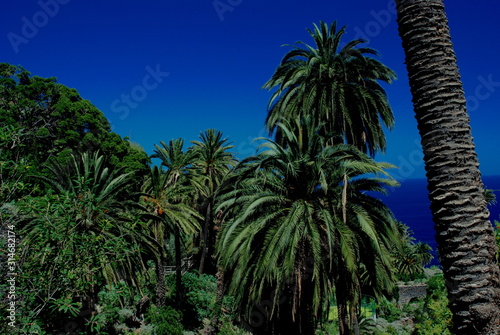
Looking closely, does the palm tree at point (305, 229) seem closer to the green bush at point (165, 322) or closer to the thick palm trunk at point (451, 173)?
the thick palm trunk at point (451, 173)

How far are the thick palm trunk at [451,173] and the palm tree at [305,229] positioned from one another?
6.00 metres

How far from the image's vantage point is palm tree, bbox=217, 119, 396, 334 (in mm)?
9891

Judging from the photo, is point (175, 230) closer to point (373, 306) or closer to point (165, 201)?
point (165, 201)

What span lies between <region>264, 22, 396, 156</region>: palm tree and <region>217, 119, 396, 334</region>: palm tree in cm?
430

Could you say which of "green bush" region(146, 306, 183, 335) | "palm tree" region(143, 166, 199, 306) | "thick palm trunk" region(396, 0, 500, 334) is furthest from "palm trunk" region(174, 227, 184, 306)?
"thick palm trunk" region(396, 0, 500, 334)

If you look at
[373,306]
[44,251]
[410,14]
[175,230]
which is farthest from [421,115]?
[373,306]

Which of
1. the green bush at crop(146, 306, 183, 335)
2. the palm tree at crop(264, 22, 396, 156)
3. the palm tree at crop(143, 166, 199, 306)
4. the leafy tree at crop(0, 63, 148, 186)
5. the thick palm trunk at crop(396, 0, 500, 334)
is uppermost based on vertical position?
the leafy tree at crop(0, 63, 148, 186)

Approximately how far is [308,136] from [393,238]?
418cm

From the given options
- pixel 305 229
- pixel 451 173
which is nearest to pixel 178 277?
pixel 305 229

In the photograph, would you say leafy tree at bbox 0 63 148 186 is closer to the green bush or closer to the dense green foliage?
the dense green foliage

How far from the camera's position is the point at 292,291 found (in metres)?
10.7

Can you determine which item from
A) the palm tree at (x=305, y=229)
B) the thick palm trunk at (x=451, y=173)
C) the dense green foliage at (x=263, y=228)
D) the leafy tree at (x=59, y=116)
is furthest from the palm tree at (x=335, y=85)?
the leafy tree at (x=59, y=116)

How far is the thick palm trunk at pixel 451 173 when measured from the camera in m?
3.49

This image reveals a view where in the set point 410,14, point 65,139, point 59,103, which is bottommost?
point 410,14
